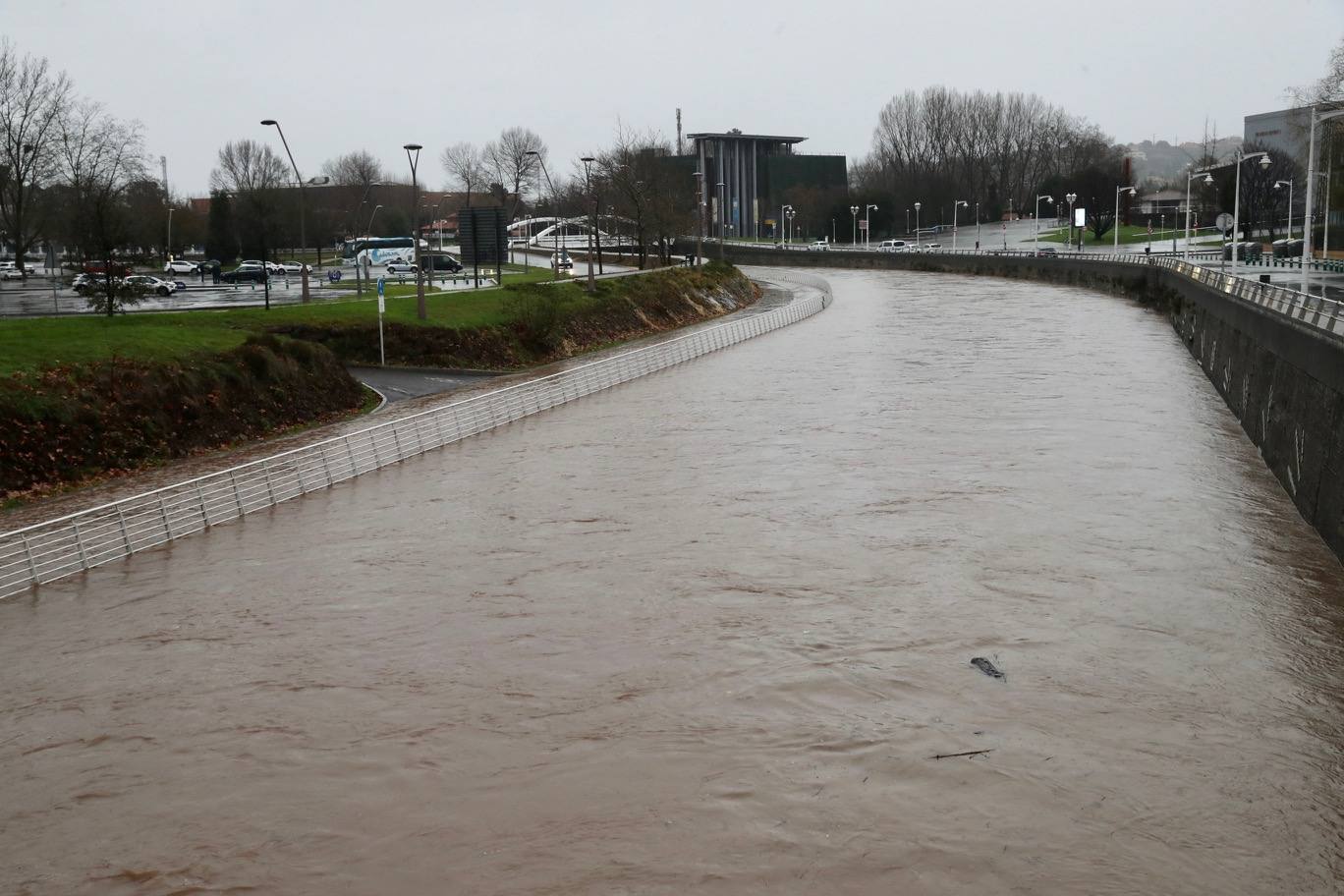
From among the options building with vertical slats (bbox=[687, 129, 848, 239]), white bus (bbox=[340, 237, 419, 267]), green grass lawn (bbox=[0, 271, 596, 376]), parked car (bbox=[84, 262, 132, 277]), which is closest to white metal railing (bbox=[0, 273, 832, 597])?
green grass lawn (bbox=[0, 271, 596, 376])

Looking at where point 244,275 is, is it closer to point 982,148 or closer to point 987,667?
point 987,667

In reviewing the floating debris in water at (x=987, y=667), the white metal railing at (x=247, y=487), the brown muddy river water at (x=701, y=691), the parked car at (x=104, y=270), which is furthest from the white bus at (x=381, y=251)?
the floating debris in water at (x=987, y=667)

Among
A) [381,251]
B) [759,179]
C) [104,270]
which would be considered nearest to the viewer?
[104,270]

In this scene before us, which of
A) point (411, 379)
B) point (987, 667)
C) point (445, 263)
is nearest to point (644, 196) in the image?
point (445, 263)

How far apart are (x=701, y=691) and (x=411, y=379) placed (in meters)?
28.4

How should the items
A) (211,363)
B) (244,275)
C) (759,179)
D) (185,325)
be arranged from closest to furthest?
(211,363), (185,325), (244,275), (759,179)

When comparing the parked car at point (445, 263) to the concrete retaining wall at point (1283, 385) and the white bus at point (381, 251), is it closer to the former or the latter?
the white bus at point (381, 251)

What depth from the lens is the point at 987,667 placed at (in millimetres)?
16719

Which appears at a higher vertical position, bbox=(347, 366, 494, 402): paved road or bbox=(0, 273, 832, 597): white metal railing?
bbox=(347, 366, 494, 402): paved road

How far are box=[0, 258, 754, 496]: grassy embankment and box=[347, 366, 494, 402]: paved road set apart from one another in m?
0.84

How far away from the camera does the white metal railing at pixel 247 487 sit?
68.0 feet

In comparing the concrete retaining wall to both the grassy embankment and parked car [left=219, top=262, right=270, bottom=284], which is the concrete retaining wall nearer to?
the grassy embankment

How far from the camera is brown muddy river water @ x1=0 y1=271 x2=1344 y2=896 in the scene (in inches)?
490

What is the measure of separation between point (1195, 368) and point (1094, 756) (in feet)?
119
